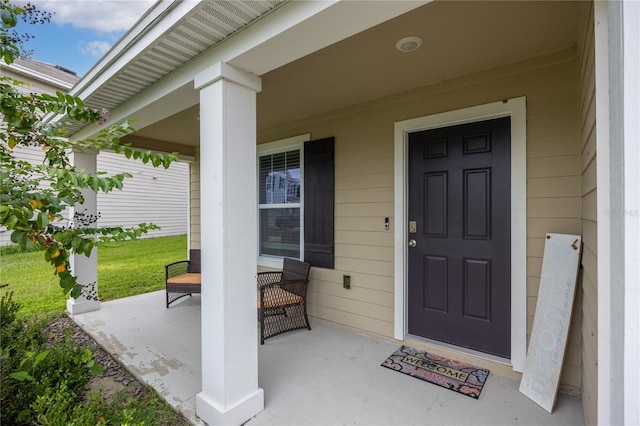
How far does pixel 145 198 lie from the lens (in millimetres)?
10688

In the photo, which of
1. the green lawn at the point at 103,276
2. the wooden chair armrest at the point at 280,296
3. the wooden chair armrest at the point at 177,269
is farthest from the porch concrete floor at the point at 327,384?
the green lawn at the point at 103,276

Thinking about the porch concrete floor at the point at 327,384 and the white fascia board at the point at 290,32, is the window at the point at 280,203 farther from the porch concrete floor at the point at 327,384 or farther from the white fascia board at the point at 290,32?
the white fascia board at the point at 290,32

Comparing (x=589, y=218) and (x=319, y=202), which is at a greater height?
(x=319, y=202)

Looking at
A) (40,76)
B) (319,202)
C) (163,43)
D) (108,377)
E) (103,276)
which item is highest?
(40,76)

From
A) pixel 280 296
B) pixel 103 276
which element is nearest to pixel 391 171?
pixel 280 296

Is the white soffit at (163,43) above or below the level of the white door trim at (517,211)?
above

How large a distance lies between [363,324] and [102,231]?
2478mm

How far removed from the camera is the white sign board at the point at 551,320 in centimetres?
201

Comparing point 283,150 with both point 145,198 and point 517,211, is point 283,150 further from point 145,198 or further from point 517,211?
point 145,198

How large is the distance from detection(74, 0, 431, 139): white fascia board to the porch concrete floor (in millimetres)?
2185

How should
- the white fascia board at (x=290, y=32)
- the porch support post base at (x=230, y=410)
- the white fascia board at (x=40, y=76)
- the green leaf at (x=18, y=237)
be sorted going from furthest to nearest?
the white fascia board at (x=40, y=76) → the porch support post base at (x=230, y=410) → the white fascia board at (x=290, y=32) → the green leaf at (x=18, y=237)

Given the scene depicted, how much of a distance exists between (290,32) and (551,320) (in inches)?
95.9

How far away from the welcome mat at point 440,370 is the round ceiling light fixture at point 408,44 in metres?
2.42
